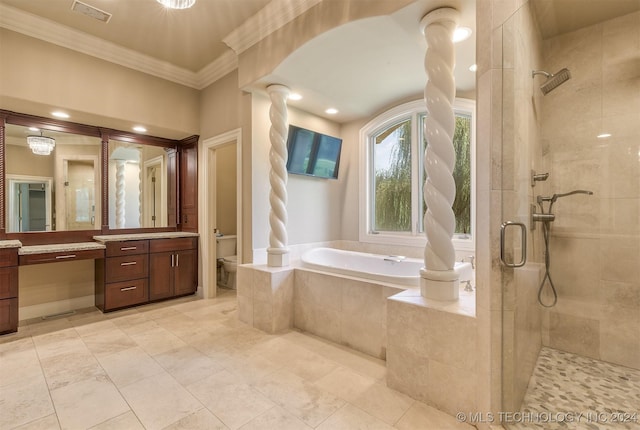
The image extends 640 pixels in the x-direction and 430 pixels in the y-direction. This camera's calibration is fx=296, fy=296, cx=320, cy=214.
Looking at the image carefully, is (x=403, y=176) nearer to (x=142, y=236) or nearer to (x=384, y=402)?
(x=384, y=402)

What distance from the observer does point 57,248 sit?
9.81 ft

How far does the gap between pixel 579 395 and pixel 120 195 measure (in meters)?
4.76

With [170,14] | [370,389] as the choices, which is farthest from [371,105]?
[370,389]

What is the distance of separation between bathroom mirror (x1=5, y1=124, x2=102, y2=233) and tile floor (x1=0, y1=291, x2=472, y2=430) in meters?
1.14

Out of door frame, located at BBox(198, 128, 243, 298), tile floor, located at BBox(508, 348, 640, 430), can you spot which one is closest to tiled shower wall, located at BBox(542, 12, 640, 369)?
tile floor, located at BBox(508, 348, 640, 430)

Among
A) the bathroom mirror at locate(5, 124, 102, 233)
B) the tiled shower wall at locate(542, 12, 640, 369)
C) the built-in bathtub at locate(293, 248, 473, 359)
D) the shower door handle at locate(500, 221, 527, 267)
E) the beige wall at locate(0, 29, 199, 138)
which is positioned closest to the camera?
the shower door handle at locate(500, 221, 527, 267)

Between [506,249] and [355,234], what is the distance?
8.31 ft

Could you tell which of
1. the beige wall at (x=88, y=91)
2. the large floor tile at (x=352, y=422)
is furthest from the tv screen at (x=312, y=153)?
the large floor tile at (x=352, y=422)

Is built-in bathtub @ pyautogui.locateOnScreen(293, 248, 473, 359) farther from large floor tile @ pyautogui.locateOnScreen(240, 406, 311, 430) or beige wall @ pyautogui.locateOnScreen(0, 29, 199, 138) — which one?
beige wall @ pyautogui.locateOnScreen(0, 29, 199, 138)

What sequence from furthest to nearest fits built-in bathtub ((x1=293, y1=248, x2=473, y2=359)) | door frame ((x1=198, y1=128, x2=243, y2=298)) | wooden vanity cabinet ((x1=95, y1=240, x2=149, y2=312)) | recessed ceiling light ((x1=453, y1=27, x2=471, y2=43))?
door frame ((x1=198, y1=128, x2=243, y2=298)) → wooden vanity cabinet ((x1=95, y1=240, x2=149, y2=312)) → built-in bathtub ((x1=293, y1=248, x2=473, y2=359)) → recessed ceiling light ((x1=453, y1=27, x2=471, y2=43))

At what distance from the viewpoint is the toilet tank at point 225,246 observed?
4762 mm

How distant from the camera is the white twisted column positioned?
6.04 feet

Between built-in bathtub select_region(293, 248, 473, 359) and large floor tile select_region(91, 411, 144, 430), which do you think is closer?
large floor tile select_region(91, 411, 144, 430)

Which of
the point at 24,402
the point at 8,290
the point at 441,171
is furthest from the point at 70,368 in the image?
the point at 441,171
